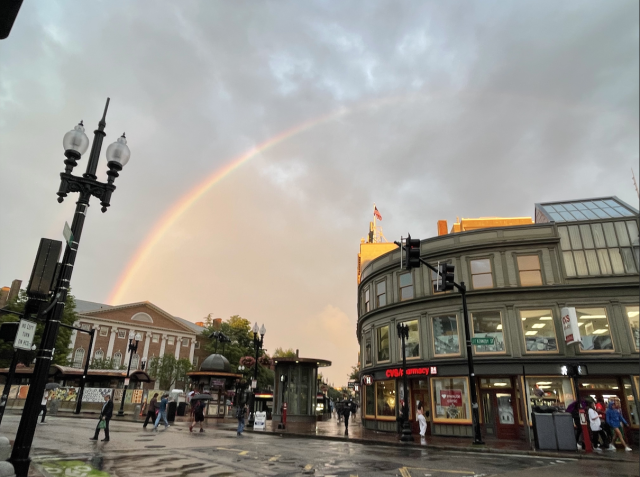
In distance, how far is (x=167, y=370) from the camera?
239 feet

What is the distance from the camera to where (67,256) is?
8.95 metres

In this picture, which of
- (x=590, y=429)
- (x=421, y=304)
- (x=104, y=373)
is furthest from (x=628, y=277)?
(x=104, y=373)

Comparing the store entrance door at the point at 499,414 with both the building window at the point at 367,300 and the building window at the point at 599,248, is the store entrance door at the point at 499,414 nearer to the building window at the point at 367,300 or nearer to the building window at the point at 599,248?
the building window at the point at 599,248

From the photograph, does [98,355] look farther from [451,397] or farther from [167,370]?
[451,397]

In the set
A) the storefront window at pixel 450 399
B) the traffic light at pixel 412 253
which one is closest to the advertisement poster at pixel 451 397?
the storefront window at pixel 450 399

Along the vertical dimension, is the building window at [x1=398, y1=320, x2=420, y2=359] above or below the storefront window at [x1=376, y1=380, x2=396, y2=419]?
above

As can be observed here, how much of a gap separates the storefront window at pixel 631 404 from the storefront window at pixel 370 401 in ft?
48.4

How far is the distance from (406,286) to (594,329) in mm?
11052

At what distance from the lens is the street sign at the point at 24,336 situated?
295 inches

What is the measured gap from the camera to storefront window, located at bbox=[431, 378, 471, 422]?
2428 cm

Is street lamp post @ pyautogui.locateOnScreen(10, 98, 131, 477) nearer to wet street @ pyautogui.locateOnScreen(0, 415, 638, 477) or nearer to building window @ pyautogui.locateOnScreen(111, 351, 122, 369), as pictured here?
wet street @ pyautogui.locateOnScreen(0, 415, 638, 477)

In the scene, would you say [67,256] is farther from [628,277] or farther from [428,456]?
[628,277]

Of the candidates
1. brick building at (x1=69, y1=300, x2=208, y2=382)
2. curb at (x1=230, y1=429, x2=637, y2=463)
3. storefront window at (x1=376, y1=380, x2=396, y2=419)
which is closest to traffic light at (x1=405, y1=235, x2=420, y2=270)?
curb at (x1=230, y1=429, x2=637, y2=463)

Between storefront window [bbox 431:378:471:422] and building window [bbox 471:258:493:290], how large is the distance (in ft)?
18.8
